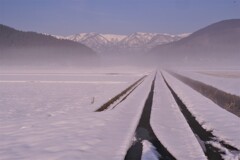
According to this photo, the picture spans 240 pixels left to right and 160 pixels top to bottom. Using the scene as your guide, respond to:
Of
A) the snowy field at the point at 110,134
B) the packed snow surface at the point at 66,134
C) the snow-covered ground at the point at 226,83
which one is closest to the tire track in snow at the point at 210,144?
the snowy field at the point at 110,134

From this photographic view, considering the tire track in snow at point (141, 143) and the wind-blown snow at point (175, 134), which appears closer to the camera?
the tire track in snow at point (141, 143)

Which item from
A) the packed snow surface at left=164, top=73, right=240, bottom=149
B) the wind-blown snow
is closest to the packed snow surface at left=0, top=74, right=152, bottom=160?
the wind-blown snow

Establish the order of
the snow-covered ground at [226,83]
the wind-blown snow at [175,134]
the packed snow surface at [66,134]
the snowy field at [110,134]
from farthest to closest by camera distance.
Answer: the snow-covered ground at [226,83] → the packed snow surface at [66,134] → the snowy field at [110,134] → the wind-blown snow at [175,134]

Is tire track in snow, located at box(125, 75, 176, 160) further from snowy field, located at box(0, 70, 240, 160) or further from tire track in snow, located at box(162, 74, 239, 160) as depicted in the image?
tire track in snow, located at box(162, 74, 239, 160)

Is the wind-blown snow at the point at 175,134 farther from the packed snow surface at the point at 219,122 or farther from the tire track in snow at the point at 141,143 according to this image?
the packed snow surface at the point at 219,122

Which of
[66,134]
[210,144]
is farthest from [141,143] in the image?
[66,134]

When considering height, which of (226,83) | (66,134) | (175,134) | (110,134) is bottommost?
(66,134)

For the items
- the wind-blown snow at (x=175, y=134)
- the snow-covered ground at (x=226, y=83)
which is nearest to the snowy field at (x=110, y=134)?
the wind-blown snow at (x=175, y=134)

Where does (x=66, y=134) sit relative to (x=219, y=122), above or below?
below

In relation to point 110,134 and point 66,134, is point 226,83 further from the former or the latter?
point 66,134

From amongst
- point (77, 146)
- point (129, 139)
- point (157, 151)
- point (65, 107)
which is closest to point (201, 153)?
point (157, 151)

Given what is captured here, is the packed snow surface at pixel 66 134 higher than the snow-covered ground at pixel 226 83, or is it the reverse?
the snow-covered ground at pixel 226 83

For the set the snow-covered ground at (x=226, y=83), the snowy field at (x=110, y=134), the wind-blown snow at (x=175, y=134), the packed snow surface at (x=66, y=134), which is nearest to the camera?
the wind-blown snow at (x=175, y=134)

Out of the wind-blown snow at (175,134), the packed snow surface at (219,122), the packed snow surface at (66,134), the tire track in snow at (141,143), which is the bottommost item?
the packed snow surface at (66,134)
